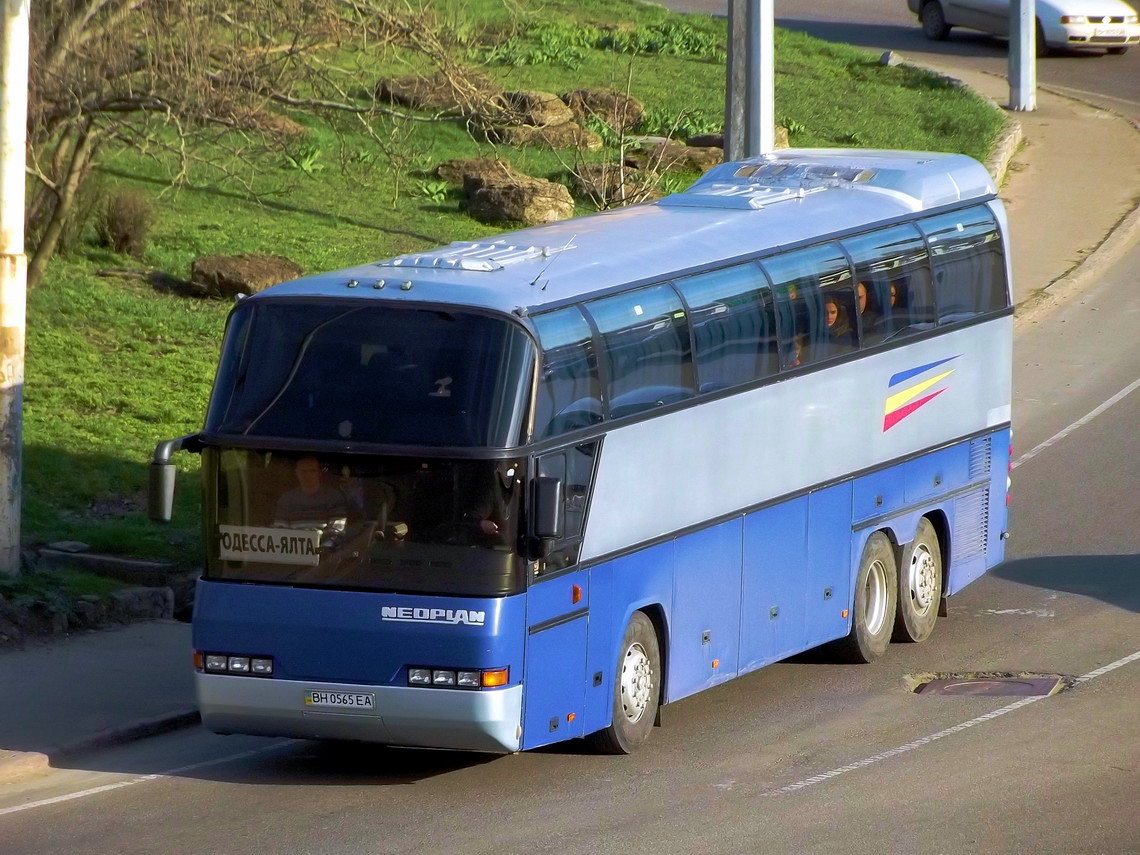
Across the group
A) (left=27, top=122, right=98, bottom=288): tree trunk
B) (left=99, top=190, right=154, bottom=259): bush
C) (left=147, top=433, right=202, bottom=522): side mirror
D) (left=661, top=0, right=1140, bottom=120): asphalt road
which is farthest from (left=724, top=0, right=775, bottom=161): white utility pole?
(left=661, top=0, right=1140, bottom=120): asphalt road

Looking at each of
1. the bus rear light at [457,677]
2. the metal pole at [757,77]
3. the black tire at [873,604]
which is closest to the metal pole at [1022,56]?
the metal pole at [757,77]

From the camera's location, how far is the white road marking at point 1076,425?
65.0 feet

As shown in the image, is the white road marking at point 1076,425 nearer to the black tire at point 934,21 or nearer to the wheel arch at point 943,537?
the wheel arch at point 943,537

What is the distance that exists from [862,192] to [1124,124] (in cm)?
2236

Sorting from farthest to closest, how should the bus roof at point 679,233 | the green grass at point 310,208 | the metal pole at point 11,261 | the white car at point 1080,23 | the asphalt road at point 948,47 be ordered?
the white car at point 1080,23
the asphalt road at point 948,47
the green grass at point 310,208
the metal pole at point 11,261
the bus roof at point 679,233

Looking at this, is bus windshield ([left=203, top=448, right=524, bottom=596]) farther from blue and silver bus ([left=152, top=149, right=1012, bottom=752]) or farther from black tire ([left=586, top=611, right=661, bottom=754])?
black tire ([left=586, top=611, right=661, bottom=754])

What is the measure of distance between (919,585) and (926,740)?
3362 millimetres

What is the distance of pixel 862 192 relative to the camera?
14.4 meters

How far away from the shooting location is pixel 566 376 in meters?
10.5

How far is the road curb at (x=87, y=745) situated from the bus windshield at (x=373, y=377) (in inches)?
95.0

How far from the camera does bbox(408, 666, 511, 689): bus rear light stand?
9945 mm

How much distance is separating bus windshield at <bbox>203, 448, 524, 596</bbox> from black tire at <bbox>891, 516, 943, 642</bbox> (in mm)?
5232

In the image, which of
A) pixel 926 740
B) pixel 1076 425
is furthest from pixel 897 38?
pixel 926 740

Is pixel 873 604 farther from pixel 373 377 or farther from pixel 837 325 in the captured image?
pixel 373 377
